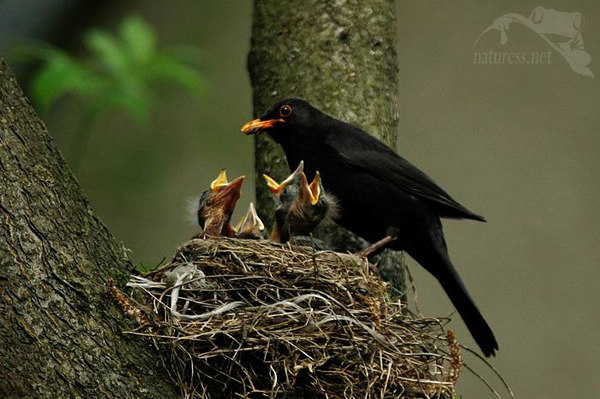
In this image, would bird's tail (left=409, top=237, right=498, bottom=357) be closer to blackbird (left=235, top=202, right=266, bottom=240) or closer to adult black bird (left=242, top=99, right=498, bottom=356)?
adult black bird (left=242, top=99, right=498, bottom=356)

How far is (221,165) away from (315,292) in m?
4.06

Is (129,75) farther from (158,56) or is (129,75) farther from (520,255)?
(520,255)

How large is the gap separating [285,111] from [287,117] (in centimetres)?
5

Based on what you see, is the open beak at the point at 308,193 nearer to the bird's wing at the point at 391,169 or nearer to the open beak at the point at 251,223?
the open beak at the point at 251,223

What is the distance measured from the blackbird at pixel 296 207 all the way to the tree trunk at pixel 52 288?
50.7 inches

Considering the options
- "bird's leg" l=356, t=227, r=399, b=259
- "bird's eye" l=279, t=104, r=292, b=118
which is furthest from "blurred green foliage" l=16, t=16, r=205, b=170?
"bird's leg" l=356, t=227, r=399, b=259

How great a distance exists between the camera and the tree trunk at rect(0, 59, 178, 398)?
2914 mm

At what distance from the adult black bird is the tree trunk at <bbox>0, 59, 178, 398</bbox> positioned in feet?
6.11

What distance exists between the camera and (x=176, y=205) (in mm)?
7422

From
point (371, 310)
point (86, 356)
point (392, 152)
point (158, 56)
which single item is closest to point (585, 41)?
point (392, 152)

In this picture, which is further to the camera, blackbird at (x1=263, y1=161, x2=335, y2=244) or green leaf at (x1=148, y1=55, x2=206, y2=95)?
green leaf at (x1=148, y1=55, x2=206, y2=95)

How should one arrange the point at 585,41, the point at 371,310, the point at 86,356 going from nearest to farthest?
Answer: the point at 86,356, the point at 371,310, the point at 585,41

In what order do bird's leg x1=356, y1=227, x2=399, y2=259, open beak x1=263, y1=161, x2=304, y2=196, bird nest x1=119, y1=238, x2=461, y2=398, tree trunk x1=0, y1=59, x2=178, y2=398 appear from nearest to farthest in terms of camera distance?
1. tree trunk x1=0, y1=59, x2=178, y2=398
2. bird nest x1=119, y1=238, x2=461, y2=398
3. open beak x1=263, y1=161, x2=304, y2=196
4. bird's leg x1=356, y1=227, x2=399, y2=259

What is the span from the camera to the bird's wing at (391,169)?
489 centimetres
